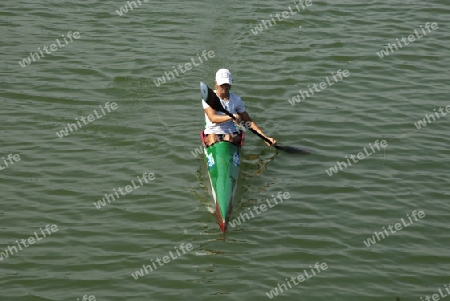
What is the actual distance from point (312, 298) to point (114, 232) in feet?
10.2

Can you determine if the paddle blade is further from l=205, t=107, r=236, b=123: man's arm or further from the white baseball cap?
the white baseball cap

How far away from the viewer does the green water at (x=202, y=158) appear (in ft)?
30.8

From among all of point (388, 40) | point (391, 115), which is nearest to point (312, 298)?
point (391, 115)

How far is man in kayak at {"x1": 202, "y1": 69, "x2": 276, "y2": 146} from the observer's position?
466 inches

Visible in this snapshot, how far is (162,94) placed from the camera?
14719mm

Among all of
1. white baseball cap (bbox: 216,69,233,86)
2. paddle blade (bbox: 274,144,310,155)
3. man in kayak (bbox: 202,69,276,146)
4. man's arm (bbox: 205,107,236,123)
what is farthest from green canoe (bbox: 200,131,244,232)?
white baseball cap (bbox: 216,69,233,86)

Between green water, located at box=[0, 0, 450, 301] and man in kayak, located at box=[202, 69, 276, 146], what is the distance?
1.81 feet

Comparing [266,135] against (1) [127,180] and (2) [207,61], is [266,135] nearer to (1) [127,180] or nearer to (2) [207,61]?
(1) [127,180]

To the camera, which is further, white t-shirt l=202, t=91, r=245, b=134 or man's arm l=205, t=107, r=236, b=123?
white t-shirt l=202, t=91, r=245, b=134

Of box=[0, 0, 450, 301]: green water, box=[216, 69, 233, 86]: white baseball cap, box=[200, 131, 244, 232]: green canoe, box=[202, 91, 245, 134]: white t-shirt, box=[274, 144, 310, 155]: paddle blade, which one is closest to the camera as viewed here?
box=[0, 0, 450, 301]: green water

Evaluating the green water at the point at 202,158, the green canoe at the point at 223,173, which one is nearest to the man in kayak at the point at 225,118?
Answer: the green canoe at the point at 223,173

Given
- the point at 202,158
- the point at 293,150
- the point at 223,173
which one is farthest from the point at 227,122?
the point at 223,173

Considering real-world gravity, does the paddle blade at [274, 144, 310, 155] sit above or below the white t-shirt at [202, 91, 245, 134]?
below

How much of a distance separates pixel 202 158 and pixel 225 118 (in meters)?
0.99
